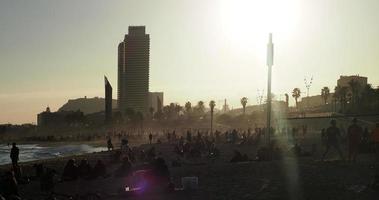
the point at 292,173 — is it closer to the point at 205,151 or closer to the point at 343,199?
the point at 343,199

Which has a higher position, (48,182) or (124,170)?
(124,170)

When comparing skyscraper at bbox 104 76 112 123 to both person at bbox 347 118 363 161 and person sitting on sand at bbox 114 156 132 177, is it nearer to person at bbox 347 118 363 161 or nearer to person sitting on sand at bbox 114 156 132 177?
person sitting on sand at bbox 114 156 132 177

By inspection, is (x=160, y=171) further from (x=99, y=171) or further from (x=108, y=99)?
(x=108, y=99)

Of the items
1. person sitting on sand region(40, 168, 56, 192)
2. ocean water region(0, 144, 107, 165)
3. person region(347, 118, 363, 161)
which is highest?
person region(347, 118, 363, 161)

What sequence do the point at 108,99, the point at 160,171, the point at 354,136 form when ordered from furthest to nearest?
1. the point at 108,99
2. the point at 354,136
3. the point at 160,171

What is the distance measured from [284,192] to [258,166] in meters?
5.55

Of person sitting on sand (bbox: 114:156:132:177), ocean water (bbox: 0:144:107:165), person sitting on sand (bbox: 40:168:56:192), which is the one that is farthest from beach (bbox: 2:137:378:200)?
ocean water (bbox: 0:144:107:165)

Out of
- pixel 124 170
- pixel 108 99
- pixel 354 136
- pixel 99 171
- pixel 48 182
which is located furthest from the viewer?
pixel 108 99

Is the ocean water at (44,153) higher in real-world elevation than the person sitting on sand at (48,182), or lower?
lower

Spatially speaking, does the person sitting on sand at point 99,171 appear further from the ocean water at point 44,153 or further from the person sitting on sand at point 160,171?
the ocean water at point 44,153

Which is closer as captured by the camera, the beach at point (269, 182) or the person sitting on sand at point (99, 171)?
the beach at point (269, 182)

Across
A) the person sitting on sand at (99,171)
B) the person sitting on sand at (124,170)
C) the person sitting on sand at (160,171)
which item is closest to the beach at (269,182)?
the person sitting on sand at (124,170)

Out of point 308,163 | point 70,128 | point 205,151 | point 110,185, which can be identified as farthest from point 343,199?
point 70,128

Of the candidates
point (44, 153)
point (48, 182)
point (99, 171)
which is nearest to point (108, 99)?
point (44, 153)
